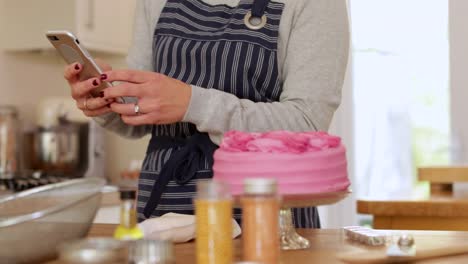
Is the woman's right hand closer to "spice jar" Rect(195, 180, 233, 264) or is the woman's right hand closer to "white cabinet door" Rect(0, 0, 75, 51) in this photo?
"spice jar" Rect(195, 180, 233, 264)

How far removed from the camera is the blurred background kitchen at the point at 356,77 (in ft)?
10.4

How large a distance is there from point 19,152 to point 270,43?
198 centimetres

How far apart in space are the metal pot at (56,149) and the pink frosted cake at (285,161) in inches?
84.3

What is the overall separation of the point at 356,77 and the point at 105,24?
1.64m

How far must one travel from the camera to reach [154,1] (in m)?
1.68

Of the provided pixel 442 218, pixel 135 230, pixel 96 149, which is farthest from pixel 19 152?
pixel 135 230

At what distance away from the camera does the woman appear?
1.38 meters

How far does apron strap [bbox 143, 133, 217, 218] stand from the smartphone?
0.18 meters

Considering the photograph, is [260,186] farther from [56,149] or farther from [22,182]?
[56,149]

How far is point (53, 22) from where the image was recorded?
317 centimetres

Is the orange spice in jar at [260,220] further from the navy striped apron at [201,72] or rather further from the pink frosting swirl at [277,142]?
the navy striped apron at [201,72]

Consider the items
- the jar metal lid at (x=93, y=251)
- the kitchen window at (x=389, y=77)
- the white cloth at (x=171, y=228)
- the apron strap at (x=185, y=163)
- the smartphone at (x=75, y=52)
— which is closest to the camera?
the jar metal lid at (x=93, y=251)

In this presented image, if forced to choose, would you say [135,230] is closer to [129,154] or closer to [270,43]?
[270,43]

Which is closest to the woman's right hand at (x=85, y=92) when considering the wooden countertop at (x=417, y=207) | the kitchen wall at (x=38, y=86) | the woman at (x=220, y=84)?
the woman at (x=220, y=84)
